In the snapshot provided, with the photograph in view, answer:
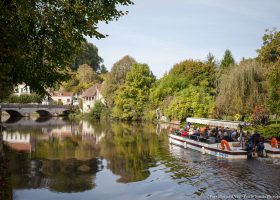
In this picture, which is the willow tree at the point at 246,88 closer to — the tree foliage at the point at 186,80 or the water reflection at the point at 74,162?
the water reflection at the point at 74,162

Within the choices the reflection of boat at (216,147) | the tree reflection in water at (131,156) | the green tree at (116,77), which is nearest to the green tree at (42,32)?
the tree reflection in water at (131,156)

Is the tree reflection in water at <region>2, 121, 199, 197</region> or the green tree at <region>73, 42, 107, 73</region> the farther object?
the green tree at <region>73, 42, 107, 73</region>

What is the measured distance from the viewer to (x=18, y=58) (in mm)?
13930

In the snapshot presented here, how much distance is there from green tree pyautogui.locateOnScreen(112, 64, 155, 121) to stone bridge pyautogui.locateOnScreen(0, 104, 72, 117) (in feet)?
84.6

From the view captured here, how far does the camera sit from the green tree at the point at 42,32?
1373 centimetres

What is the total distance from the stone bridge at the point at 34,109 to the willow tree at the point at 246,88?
5650 cm

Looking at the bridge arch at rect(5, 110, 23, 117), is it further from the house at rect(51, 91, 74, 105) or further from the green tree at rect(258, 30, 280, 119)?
the green tree at rect(258, 30, 280, 119)

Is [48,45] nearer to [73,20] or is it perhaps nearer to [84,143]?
[73,20]

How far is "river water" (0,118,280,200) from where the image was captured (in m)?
17.2

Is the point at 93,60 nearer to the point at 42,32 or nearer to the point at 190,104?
the point at 190,104

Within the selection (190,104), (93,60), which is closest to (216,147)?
(190,104)

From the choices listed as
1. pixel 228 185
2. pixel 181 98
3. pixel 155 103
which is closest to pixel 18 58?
pixel 228 185

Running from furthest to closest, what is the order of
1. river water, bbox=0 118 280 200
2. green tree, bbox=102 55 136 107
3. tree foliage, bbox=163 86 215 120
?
green tree, bbox=102 55 136 107
tree foliage, bbox=163 86 215 120
river water, bbox=0 118 280 200

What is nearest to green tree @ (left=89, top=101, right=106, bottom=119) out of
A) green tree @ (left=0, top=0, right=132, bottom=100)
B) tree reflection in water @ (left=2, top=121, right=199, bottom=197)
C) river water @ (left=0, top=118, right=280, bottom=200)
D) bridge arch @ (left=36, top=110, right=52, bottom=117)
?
bridge arch @ (left=36, top=110, right=52, bottom=117)
